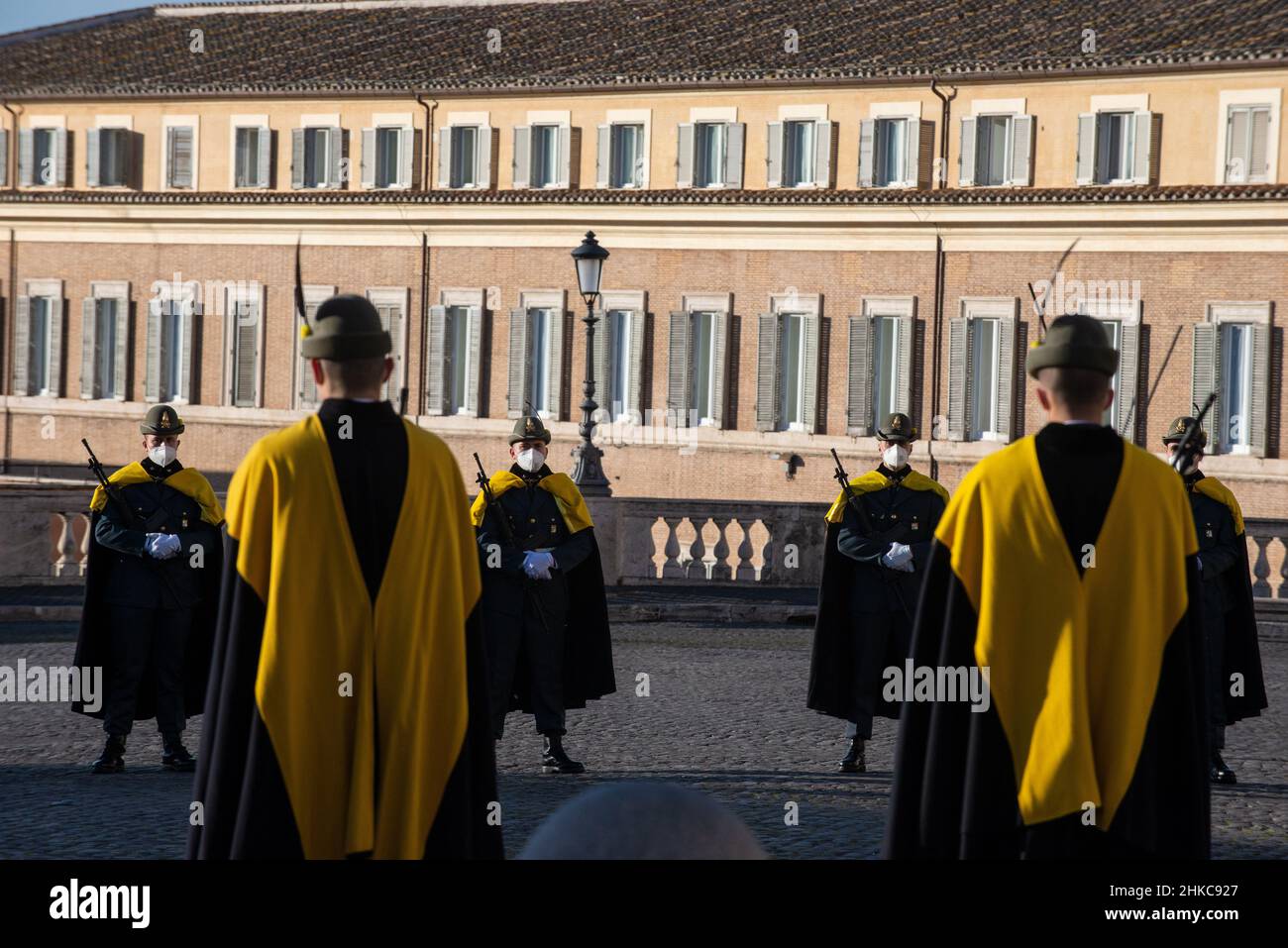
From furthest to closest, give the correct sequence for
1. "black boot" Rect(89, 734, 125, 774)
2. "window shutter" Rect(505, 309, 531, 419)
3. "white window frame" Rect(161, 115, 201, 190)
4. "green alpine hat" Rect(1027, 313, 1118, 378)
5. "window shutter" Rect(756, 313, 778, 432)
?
"white window frame" Rect(161, 115, 201, 190) < "window shutter" Rect(505, 309, 531, 419) < "window shutter" Rect(756, 313, 778, 432) < "black boot" Rect(89, 734, 125, 774) < "green alpine hat" Rect(1027, 313, 1118, 378)

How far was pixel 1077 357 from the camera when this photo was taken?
5.25 m

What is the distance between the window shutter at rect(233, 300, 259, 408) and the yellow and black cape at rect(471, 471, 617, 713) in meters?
30.5

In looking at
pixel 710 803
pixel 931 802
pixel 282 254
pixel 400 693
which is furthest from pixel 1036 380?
pixel 282 254

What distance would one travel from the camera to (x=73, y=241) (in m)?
43.3

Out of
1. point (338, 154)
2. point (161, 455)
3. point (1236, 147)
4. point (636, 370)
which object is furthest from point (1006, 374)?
point (161, 455)

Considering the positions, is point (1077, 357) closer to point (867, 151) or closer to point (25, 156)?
point (867, 151)

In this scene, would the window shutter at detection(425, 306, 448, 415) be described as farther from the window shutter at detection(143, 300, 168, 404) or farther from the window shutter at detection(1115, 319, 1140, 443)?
the window shutter at detection(1115, 319, 1140, 443)

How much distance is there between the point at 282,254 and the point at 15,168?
285 inches

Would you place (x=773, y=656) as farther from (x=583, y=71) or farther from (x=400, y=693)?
(x=583, y=71)

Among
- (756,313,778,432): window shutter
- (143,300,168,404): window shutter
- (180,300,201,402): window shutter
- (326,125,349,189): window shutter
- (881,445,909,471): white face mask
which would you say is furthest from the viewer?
(143,300,168,404): window shutter

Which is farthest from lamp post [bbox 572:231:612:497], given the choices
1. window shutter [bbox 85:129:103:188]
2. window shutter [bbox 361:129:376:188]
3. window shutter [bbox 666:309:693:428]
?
window shutter [bbox 85:129:103:188]

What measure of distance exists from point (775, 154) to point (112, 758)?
2823cm

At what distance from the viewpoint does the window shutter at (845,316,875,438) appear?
36250 millimetres

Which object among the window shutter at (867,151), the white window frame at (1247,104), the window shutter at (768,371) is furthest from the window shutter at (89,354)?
the white window frame at (1247,104)
